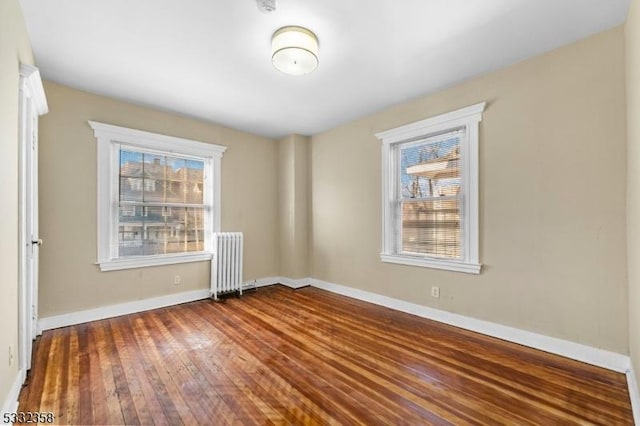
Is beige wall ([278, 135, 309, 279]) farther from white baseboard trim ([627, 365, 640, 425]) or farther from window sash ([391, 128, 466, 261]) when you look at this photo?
white baseboard trim ([627, 365, 640, 425])

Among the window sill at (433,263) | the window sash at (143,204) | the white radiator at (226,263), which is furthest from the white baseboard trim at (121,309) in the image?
the window sill at (433,263)

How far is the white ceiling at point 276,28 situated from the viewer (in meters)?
2.01

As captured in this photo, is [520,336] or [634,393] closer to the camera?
[634,393]

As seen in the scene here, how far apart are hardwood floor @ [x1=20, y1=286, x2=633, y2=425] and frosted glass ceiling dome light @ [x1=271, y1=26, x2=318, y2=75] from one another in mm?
2430

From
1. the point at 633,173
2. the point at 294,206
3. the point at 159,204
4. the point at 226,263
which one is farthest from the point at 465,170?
the point at 159,204

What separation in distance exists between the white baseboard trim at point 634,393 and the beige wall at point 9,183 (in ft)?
11.4

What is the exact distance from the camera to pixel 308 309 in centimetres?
371

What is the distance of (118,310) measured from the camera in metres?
3.45

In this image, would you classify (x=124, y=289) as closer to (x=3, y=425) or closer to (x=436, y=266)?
(x=3, y=425)

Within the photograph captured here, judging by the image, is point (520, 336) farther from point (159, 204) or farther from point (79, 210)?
point (79, 210)

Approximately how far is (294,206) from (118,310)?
2.71m

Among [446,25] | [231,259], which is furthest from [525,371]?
[231,259]

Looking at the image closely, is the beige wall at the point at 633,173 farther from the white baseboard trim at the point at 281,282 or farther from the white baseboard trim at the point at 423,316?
the white baseboard trim at the point at 281,282

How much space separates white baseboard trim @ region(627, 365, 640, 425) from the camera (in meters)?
1.66
